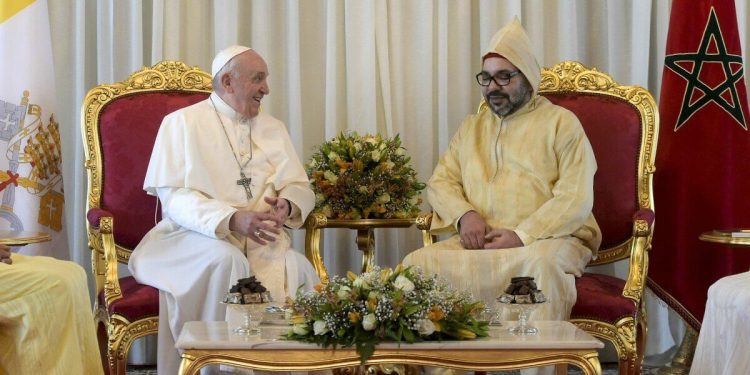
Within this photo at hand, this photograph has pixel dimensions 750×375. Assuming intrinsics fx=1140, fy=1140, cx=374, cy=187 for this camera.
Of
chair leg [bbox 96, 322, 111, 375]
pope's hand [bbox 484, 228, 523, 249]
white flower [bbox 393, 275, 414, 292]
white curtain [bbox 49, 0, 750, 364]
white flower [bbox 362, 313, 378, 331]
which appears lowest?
chair leg [bbox 96, 322, 111, 375]

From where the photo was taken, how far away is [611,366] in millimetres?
6414

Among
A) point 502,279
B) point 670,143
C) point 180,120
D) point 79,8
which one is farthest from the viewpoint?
point 79,8

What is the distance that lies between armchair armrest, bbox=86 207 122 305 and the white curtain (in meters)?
1.08

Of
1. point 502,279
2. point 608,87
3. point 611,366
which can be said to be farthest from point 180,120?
point 611,366

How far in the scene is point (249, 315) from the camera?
4.09m

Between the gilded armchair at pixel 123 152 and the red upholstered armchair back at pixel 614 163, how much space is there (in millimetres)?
2053

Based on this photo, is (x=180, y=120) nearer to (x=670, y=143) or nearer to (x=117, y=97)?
(x=117, y=97)

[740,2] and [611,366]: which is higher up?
[740,2]

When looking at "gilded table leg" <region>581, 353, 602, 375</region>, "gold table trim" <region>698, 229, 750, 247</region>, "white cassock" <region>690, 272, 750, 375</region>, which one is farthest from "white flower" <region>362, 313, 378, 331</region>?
"gold table trim" <region>698, 229, 750, 247</region>

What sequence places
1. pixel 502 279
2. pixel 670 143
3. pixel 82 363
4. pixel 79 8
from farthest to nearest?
pixel 79 8
pixel 670 143
pixel 502 279
pixel 82 363

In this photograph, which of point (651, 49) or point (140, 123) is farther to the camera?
point (651, 49)

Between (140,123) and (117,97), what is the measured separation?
0.19 metres

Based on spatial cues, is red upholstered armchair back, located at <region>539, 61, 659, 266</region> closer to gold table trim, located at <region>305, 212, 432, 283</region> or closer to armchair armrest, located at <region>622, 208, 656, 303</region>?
armchair armrest, located at <region>622, 208, 656, 303</region>

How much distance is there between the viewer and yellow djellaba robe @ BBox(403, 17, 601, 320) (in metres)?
5.16
